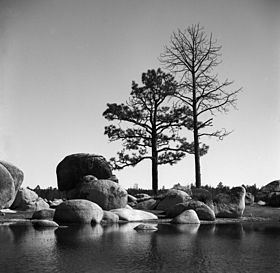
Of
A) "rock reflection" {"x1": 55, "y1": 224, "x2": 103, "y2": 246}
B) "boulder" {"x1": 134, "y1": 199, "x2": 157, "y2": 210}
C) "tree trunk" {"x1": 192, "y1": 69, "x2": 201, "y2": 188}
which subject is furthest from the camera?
"tree trunk" {"x1": 192, "y1": 69, "x2": 201, "y2": 188}

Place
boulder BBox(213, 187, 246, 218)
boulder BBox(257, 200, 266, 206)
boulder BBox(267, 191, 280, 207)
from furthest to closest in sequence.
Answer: boulder BBox(257, 200, 266, 206)
boulder BBox(267, 191, 280, 207)
boulder BBox(213, 187, 246, 218)

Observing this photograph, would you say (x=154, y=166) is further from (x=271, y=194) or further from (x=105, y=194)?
(x=105, y=194)

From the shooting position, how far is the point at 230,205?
1742 cm

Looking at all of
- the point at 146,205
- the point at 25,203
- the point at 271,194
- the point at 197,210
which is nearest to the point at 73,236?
the point at 197,210

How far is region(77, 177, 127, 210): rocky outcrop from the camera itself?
691 inches

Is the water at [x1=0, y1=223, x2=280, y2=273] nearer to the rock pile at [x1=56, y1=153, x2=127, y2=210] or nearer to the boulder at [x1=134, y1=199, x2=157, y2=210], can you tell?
the boulder at [x1=134, y1=199, x2=157, y2=210]

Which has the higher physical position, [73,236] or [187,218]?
[187,218]

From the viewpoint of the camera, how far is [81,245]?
336 inches

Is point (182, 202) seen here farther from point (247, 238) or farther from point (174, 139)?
point (174, 139)

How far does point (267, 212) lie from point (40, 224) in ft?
33.0

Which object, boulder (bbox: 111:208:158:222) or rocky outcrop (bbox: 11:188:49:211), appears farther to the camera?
rocky outcrop (bbox: 11:188:49:211)

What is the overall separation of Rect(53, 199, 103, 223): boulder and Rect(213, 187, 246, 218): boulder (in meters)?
5.21

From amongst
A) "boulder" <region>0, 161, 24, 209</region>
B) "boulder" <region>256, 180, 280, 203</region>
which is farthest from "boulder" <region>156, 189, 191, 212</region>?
"boulder" <region>256, 180, 280, 203</region>

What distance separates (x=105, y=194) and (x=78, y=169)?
5.01 metres
